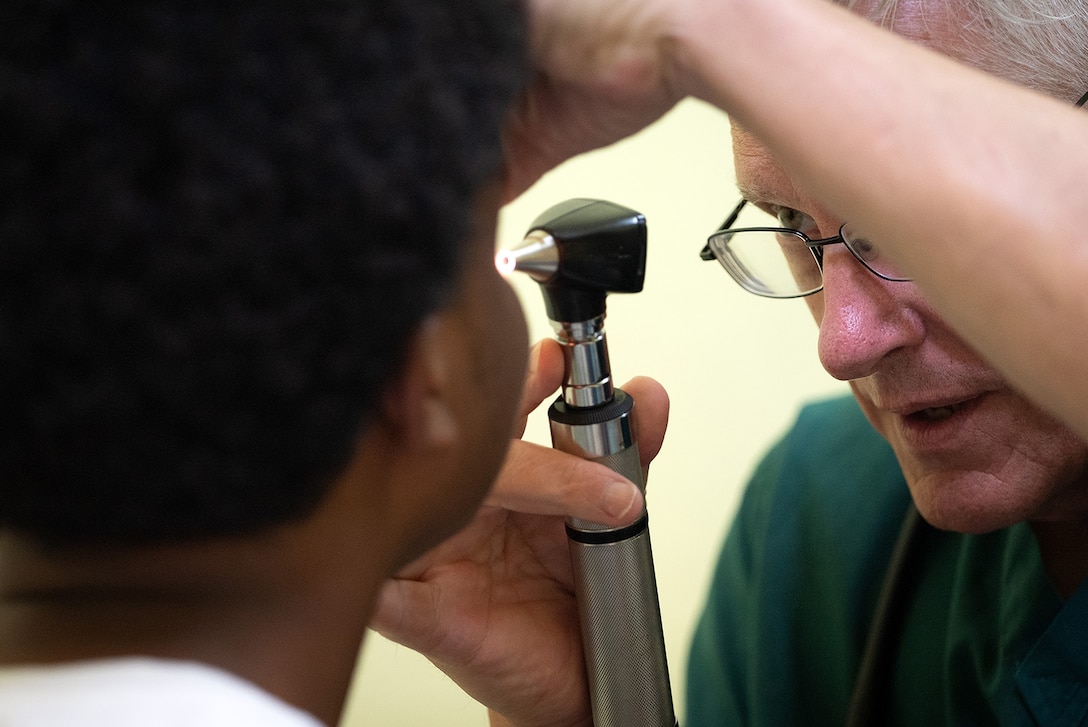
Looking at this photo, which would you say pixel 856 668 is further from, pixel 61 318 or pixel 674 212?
pixel 61 318

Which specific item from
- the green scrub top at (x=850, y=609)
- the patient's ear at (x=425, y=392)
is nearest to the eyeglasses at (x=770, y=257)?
the green scrub top at (x=850, y=609)

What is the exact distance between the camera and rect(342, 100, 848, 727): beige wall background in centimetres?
124

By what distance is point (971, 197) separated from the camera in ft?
1.46

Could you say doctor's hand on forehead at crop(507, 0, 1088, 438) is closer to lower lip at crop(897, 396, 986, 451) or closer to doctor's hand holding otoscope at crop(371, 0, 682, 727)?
doctor's hand holding otoscope at crop(371, 0, 682, 727)

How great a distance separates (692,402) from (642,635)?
68 cm

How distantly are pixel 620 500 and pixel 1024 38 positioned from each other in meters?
→ 0.38

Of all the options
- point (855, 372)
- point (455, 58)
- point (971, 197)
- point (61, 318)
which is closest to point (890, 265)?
point (855, 372)

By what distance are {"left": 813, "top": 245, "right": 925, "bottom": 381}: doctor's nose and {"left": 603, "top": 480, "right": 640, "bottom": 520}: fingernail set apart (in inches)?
7.3

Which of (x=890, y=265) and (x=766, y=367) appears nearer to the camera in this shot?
Result: (x=890, y=265)

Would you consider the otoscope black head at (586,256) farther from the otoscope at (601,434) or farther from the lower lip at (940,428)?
the lower lip at (940,428)

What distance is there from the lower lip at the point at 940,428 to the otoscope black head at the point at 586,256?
292 mm

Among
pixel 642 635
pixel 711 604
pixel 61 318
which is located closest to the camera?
pixel 61 318

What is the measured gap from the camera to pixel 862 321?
0.72m

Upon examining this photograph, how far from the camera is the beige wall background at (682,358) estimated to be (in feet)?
4.08
